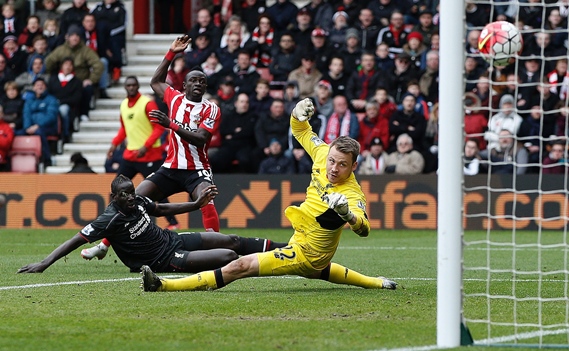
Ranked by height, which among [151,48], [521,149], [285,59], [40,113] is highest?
[151,48]

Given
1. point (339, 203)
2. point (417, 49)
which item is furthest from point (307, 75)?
point (339, 203)

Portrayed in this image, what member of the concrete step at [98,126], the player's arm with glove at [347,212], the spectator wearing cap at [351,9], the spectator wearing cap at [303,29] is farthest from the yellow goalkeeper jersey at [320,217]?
the concrete step at [98,126]

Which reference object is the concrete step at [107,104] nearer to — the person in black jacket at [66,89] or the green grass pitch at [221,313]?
the person in black jacket at [66,89]

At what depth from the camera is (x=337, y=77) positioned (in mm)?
19219

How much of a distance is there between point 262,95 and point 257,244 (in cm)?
901

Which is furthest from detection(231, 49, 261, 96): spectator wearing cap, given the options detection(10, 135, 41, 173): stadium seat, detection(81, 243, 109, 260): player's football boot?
detection(81, 243, 109, 260): player's football boot

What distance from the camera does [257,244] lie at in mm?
10266

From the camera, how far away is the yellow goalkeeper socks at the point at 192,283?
27.1 ft

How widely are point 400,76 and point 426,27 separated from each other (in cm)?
135

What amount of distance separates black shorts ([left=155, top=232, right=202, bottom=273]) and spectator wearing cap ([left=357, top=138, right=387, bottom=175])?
8.27 metres

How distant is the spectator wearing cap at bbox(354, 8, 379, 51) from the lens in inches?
784

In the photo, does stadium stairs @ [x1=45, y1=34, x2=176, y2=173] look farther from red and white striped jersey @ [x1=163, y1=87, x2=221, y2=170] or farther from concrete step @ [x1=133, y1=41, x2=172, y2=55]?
red and white striped jersey @ [x1=163, y1=87, x2=221, y2=170]

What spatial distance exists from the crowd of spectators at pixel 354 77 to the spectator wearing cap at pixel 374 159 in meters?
0.02

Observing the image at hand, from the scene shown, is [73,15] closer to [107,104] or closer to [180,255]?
[107,104]
